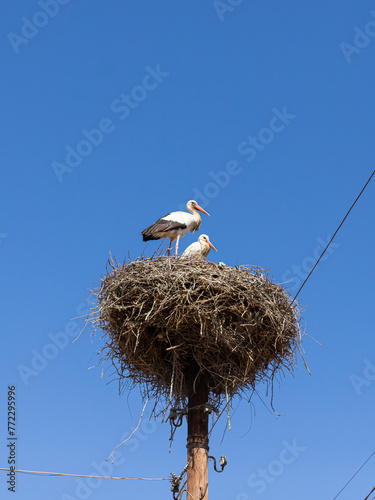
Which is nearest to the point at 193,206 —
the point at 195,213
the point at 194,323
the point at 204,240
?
the point at 195,213

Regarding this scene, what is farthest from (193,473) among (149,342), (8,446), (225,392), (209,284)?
(8,446)

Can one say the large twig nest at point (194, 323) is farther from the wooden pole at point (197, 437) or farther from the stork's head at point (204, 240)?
the stork's head at point (204, 240)

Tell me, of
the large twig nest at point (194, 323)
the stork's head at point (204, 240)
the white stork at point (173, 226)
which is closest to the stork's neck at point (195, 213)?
the white stork at point (173, 226)

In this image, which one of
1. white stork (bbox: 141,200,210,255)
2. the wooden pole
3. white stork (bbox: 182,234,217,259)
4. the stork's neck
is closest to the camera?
the wooden pole

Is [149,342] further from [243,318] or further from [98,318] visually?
[243,318]

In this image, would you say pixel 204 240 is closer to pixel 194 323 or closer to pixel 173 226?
pixel 173 226

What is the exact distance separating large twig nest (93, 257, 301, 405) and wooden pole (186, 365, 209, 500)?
0.12m

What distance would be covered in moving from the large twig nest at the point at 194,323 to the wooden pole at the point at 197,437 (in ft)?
0.39

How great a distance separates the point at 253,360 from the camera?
7586 millimetres

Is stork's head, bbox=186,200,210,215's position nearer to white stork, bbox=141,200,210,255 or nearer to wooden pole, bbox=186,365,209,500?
white stork, bbox=141,200,210,255

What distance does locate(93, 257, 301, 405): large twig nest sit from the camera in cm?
742

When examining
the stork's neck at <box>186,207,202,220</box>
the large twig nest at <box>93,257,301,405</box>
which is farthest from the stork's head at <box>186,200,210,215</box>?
the large twig nest at <box>93,257,301,405</box>

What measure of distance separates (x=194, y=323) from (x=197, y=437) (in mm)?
1209

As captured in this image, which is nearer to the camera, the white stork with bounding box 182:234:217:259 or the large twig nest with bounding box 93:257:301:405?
the large twig nest with bounding box 93:257:301:405
